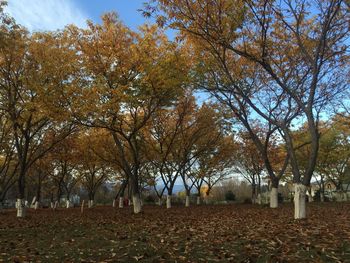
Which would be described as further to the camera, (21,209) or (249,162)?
(249,162)

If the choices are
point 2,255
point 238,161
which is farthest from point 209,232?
point 238,161

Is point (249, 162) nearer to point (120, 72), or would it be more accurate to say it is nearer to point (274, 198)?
point (274, 198)

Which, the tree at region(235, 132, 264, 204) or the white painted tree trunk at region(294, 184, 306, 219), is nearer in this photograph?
the white painted tree trunk at region(294, 184, 306, 219)

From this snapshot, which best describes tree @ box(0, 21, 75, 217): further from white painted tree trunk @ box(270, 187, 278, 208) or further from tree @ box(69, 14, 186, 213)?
white painted tree trunk @ box(270, 187, 278, 208)

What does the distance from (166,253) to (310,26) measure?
13.6 m

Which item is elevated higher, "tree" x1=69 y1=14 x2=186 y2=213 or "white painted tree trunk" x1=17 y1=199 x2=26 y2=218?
"tree" x1=69 y1=14 x2=186 y2=213

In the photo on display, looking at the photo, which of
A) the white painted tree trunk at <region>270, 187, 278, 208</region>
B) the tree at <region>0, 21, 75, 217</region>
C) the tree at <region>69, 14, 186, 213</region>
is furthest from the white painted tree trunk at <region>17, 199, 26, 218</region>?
the white painted tree trunk at <region>270, 187, 278, 208</region>

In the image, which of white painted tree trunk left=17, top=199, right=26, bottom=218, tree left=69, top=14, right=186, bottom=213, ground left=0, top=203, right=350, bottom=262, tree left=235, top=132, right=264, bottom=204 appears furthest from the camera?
tree left=235, top=132, right=264, bottom=204

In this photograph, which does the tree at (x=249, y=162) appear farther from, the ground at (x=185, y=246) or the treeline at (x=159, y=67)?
the ground at (x=185, y=246)

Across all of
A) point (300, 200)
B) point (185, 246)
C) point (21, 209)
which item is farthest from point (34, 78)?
point (185, 246)

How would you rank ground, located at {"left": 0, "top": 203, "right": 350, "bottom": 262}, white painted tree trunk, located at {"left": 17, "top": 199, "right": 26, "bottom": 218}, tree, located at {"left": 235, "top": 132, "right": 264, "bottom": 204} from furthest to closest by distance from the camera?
tree, located at {"left": 235, "top": 132, "right": 264, "bottom": 204} → white painted tree trunk, located at {"left": 17, "top": 199, "right": 26, "bottom": 218} → ground, located at {"left": 0, "top": 203, "right": 350, "bottom": 262}

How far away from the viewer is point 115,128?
20.0m

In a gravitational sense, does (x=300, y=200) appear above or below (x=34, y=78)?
below

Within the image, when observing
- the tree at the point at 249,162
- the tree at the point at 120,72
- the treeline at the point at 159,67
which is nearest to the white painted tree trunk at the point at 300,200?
the treeline at the point at 159,67
